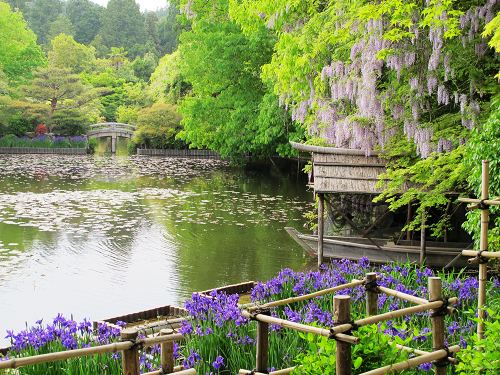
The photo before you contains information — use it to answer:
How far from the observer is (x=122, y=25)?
90.9m

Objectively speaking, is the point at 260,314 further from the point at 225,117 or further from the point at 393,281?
the point at 225,117

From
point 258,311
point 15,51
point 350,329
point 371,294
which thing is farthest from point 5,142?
point 350,329

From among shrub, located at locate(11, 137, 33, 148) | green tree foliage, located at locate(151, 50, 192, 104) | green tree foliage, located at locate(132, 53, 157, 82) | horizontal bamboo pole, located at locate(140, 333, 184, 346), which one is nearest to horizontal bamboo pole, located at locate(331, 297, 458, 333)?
horizontal bamboo pole, located at locate(140, 333, 184, 346)

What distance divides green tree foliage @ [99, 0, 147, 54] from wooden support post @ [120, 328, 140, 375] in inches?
3574

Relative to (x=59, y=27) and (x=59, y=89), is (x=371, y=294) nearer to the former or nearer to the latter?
(x=59, y=89)

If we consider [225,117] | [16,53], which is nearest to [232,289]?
[225,117]

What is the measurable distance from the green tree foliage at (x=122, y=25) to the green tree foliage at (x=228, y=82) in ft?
231

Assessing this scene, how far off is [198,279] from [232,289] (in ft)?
7.64

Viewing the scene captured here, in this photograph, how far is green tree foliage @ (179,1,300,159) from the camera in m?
20.7

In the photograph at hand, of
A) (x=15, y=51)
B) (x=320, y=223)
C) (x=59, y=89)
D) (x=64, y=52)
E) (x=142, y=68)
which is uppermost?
(x=142, y=68)

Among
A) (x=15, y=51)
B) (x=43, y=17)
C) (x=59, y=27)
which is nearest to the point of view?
(x=15, y=51)

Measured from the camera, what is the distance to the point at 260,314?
3.00 metres

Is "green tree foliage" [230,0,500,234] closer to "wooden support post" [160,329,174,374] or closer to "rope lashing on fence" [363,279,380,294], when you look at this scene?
"rope lashing on fence" [363,279,380,294]

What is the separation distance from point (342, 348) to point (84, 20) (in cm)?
9866
